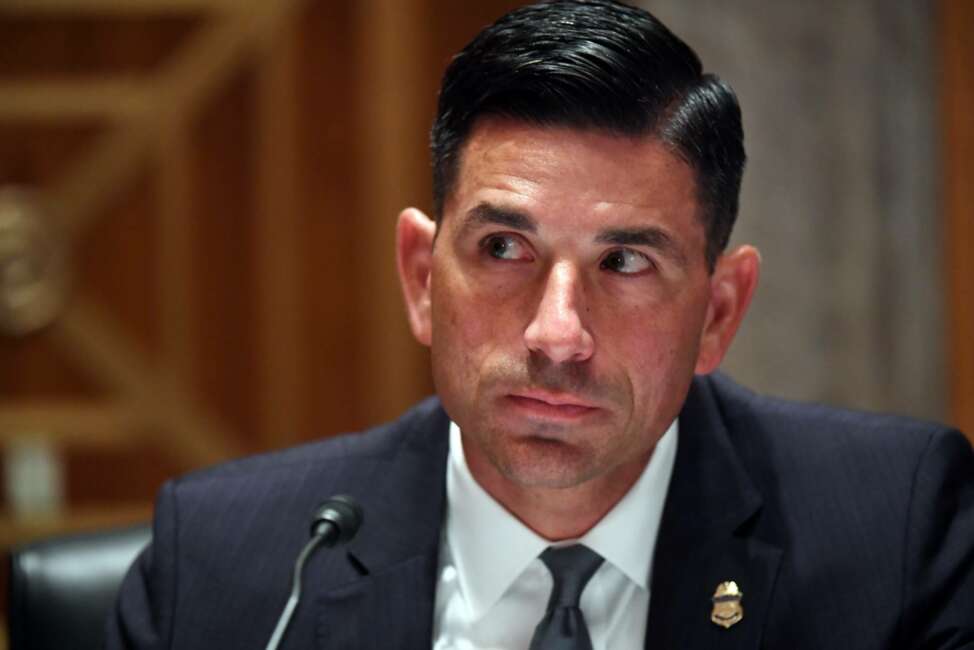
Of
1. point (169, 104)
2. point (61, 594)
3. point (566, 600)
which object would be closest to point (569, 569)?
point (566, 600)

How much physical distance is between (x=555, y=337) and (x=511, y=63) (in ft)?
1.28

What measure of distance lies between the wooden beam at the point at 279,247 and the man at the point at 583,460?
214 centimetres

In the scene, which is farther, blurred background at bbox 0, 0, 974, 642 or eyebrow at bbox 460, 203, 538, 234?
Answer: blurred background at bbox 0, 0, 974, 642

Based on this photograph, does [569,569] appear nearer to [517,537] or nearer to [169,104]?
[517,537]

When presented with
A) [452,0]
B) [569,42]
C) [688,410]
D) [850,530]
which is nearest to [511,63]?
[569,42]

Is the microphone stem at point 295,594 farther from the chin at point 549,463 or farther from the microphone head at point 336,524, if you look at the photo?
the chin at point 549,463

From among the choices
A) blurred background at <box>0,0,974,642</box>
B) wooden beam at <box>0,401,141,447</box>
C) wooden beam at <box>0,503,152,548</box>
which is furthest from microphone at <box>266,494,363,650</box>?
wooden beam at <box>0,401,141,447</box>

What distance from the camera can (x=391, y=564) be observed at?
7.21 ft

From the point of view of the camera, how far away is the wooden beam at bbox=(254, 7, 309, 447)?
14.8 feet

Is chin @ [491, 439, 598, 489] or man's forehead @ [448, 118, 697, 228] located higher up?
man's forehead @ [448, 118, 697, 228]

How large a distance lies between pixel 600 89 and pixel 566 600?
0.72 m

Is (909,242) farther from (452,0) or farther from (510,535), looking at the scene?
(510,535)

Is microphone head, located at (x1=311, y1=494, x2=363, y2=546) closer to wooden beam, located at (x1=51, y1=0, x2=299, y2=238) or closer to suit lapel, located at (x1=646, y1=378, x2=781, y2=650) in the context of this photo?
suit lapel, located at (x1=646, y1=378, x2=781, y2=650)

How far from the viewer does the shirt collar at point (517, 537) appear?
7.02 ft
